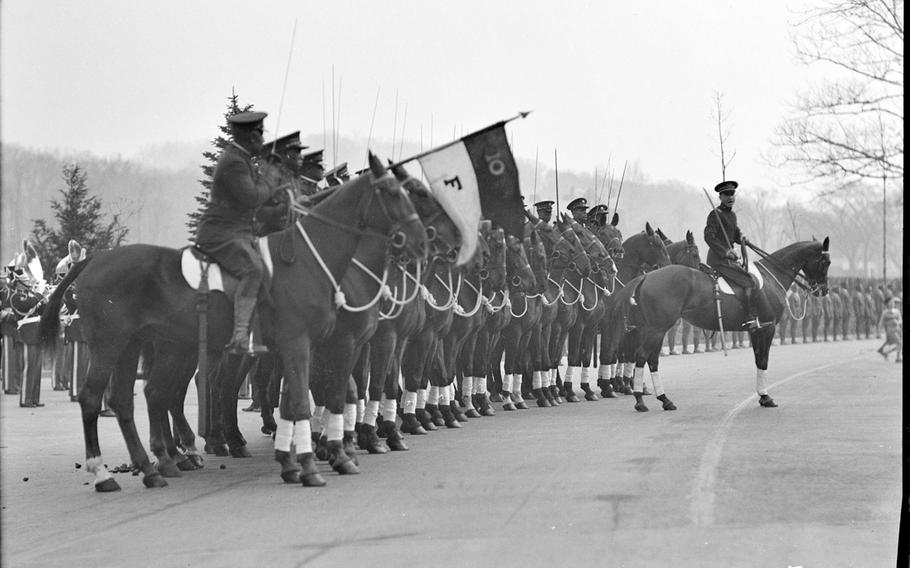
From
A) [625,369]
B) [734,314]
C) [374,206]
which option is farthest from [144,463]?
[625,369]

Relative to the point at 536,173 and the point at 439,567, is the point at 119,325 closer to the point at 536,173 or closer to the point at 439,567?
the point at 439,567

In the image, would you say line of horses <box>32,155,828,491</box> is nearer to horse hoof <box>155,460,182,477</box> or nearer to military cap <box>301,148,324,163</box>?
horse hoof <box>155,460,182,477</box>

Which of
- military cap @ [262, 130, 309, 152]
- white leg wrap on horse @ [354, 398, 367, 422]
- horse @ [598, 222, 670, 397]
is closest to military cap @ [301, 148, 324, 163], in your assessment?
military cap @ [262, 130, 309, 152]

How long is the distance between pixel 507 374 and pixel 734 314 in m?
3.70

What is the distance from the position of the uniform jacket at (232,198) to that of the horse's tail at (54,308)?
1125mm

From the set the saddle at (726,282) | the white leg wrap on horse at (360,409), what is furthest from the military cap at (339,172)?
the saddle at (726,282)

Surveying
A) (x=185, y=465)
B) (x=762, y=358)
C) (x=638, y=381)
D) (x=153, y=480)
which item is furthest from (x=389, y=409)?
(x=762, y=358)

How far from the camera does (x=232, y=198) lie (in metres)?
11.2

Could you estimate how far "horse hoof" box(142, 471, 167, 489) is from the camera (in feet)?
36.4

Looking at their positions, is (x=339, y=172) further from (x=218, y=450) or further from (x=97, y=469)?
(x=97, y=469)

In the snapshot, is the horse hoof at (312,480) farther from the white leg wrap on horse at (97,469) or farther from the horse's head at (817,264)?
the horse's head at (817,264)

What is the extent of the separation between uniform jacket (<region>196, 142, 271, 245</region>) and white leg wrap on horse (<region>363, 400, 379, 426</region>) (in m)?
3.08

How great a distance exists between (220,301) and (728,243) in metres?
10.5

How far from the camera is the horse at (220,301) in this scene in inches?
431
